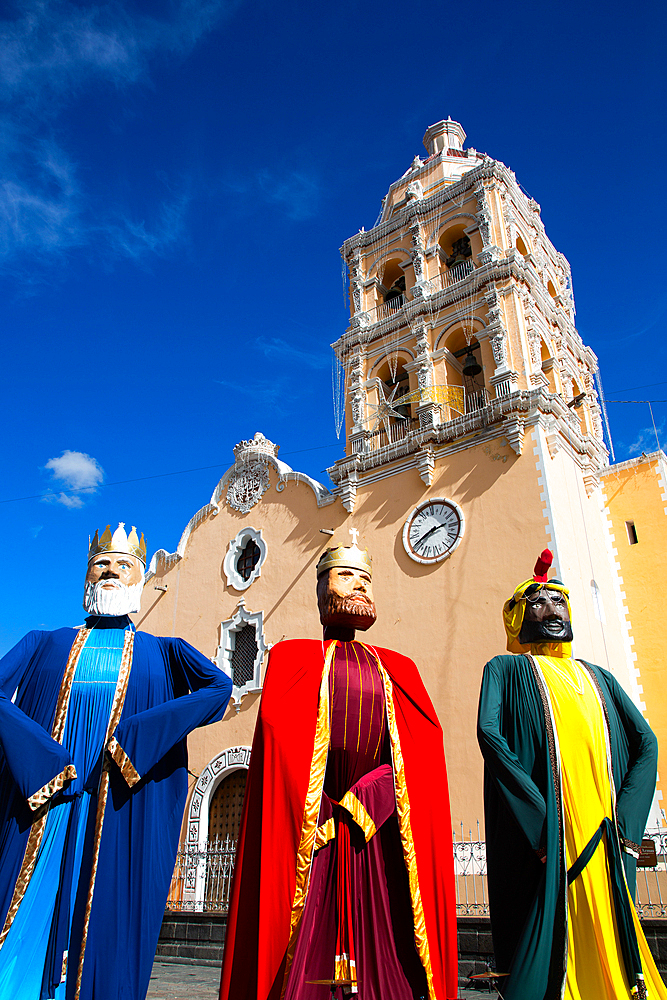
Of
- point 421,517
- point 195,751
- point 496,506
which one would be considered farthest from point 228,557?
point 496,506

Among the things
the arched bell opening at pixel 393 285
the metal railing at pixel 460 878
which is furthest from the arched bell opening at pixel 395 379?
the metal railing at pixel 460 878

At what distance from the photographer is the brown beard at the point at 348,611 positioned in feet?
12.6

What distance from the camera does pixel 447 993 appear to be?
Answer: 305cm

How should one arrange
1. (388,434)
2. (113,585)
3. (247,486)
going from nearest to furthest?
(113,585) < (388,434) < (247,486)

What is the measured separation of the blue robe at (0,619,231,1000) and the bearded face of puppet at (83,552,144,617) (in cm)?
26

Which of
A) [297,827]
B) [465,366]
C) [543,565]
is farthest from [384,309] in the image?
[297,827]

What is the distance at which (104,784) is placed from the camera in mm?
3168

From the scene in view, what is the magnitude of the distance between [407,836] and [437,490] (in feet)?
29.1

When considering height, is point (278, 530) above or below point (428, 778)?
above

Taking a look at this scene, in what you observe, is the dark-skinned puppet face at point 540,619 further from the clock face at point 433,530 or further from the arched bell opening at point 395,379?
the arched bell opening at point 395,379

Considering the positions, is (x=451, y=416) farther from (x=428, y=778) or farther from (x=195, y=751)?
(x=428, y=778)

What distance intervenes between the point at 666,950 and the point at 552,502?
5.79m

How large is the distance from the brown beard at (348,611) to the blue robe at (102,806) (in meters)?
0.73

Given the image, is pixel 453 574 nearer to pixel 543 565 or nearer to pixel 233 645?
pixel 233 645
